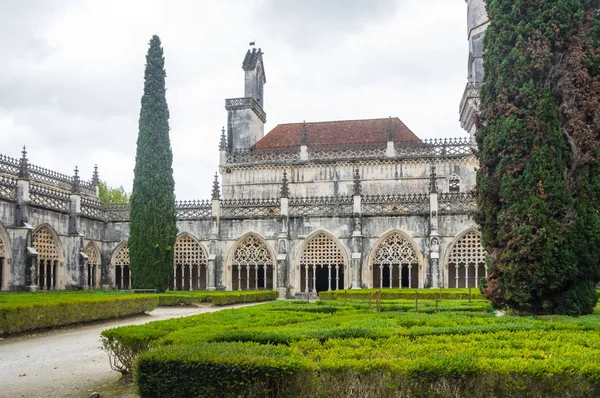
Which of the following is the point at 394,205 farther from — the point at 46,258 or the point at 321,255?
the point at 46,258

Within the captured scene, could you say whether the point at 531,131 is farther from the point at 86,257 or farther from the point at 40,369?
the point at 86,257

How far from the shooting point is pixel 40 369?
988 cm

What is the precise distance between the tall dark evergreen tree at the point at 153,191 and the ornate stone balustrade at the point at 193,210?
2928 millimetres

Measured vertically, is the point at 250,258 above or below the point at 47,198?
below

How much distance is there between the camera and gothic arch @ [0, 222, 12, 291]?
77.2ft

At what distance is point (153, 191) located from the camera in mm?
27469

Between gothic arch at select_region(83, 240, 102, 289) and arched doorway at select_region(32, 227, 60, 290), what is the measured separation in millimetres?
2906

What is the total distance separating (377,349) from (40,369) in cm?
623

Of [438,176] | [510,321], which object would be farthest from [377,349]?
[438,176]

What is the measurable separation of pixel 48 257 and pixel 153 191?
217 inches

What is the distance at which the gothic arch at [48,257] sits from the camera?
25797 millimetres

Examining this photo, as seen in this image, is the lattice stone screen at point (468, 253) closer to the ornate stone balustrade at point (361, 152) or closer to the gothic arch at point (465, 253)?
the gothic arch at point (465, 253)

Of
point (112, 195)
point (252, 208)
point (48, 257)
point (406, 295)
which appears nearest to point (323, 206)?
point (252, 208)

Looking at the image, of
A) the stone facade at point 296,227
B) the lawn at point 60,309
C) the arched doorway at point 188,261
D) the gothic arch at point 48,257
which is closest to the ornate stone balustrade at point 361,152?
the stone facade at point 296,227
